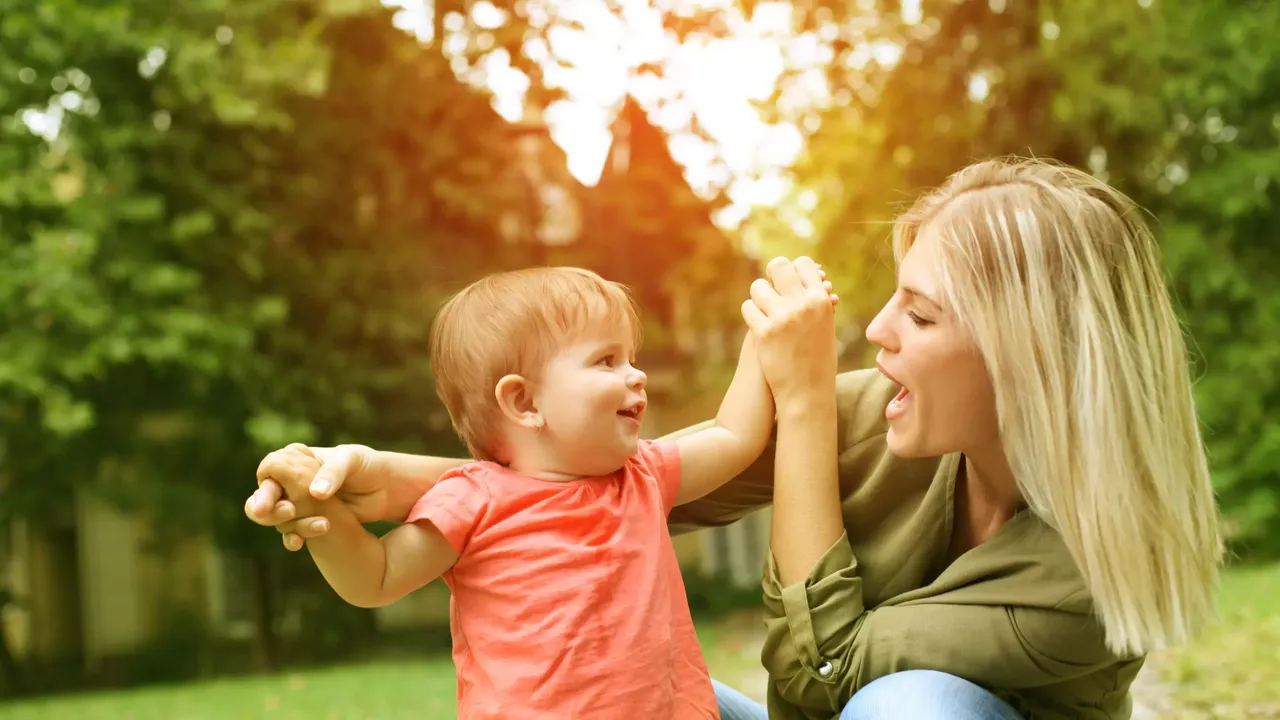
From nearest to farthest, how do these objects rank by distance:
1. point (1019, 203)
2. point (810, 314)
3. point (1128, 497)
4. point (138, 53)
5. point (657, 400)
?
point (1128, 497), point (1019, 203), point (810, 314), point (138, 53), point (657, 400)

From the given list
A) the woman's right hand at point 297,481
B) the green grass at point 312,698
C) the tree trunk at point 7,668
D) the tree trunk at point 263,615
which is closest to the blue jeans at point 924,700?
the woman's right hand at point 297,481

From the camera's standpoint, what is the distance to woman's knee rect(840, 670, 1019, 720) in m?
1.58

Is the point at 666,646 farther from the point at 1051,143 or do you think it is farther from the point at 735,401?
the point at 1051,143

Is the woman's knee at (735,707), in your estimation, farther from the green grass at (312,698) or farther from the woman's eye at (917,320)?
the green grass at (312,698)

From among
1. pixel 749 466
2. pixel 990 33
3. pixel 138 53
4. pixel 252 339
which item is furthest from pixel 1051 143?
pixel 749 466

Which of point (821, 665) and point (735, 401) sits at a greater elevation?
point (735, 401)

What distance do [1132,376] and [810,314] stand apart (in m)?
0.46

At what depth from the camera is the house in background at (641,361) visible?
41.3ft

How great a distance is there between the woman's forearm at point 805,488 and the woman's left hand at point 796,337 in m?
0.02

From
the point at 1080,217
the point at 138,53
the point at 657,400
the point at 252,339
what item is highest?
the point at 138,53

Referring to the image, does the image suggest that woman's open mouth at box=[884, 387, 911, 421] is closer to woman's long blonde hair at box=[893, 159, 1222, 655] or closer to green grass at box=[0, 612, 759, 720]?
woman's long blonde hair at box=[893, 159, 1222, 655]

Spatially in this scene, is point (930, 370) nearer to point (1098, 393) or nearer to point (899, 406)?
point (899, 406)

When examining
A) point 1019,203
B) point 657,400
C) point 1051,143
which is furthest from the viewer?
point 657,400

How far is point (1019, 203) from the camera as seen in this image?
1686mm
